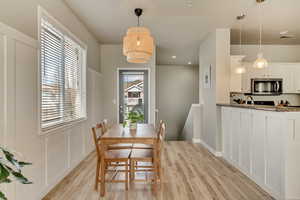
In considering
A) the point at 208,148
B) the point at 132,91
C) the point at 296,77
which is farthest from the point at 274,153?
the point at 132,91

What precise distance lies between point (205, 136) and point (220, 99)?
4.27 feet

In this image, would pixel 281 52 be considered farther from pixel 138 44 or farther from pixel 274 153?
pixel 138 44

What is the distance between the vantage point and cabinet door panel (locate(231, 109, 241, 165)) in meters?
3.43

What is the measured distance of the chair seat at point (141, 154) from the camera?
2.59m

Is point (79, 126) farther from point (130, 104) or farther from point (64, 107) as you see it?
point (130, 104)

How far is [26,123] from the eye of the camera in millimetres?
2129

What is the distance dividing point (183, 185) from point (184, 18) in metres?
3.04

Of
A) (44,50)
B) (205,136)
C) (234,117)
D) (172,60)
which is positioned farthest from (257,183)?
(172,60)

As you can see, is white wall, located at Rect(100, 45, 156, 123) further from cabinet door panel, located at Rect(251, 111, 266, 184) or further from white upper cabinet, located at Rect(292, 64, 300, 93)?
white upper cabinet, located at Rect(292, 64, 300, 93)

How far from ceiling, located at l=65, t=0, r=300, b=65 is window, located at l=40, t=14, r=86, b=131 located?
71 centimetres

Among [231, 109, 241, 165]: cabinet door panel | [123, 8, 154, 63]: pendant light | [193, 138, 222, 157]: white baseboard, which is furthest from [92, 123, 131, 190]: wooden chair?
[193, 138, 222, 157]: white baseboard

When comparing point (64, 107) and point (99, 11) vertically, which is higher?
point (99, 11)

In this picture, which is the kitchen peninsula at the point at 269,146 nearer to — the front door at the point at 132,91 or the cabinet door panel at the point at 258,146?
the cabinet door panel at the point at 258,146

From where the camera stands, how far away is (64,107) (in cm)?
327
